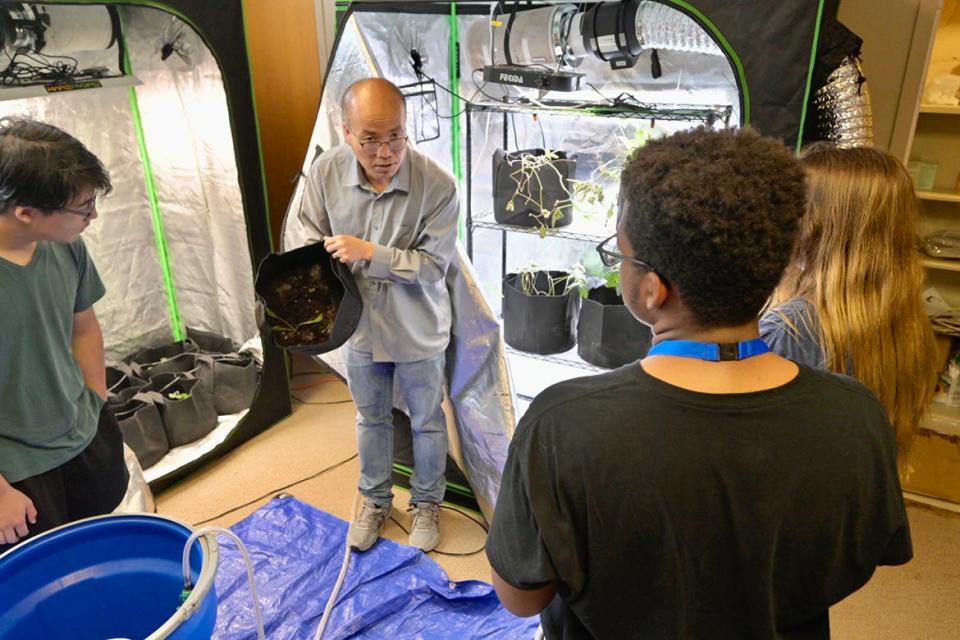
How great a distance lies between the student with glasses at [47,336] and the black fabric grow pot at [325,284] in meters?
0.43

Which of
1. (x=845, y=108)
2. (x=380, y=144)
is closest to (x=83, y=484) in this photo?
(x=380, y=144)

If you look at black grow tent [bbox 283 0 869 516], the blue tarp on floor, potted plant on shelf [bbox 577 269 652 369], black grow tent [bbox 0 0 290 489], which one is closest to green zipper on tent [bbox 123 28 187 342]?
black grow tent [bbox 0 0 290 489]

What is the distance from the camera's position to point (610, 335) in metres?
2.12

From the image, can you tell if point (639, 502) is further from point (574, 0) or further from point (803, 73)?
point (574, 0)

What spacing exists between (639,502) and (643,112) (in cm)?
156

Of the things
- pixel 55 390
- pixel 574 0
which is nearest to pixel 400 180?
pixel 574 0

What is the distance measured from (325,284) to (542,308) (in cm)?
72

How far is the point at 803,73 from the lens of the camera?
5.11 ft

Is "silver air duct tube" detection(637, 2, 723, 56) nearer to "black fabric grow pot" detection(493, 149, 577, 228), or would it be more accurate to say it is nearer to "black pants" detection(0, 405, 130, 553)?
"black fabric grow pot" detection(493, 149, 577, 228)

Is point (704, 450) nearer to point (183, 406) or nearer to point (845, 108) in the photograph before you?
point (845, 108)

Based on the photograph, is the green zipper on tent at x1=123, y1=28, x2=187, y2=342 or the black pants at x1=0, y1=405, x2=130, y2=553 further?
the green zipper on tent at x1=123, y1=28, x2=187, y2=342

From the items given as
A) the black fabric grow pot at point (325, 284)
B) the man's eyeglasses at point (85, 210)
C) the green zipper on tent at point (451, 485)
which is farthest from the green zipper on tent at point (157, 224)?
the man's eyeglasses at point (85, 210)

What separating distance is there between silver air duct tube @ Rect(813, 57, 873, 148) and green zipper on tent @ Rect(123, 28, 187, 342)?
2.58 metres

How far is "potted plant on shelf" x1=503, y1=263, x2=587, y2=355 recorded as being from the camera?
2.24 meters
